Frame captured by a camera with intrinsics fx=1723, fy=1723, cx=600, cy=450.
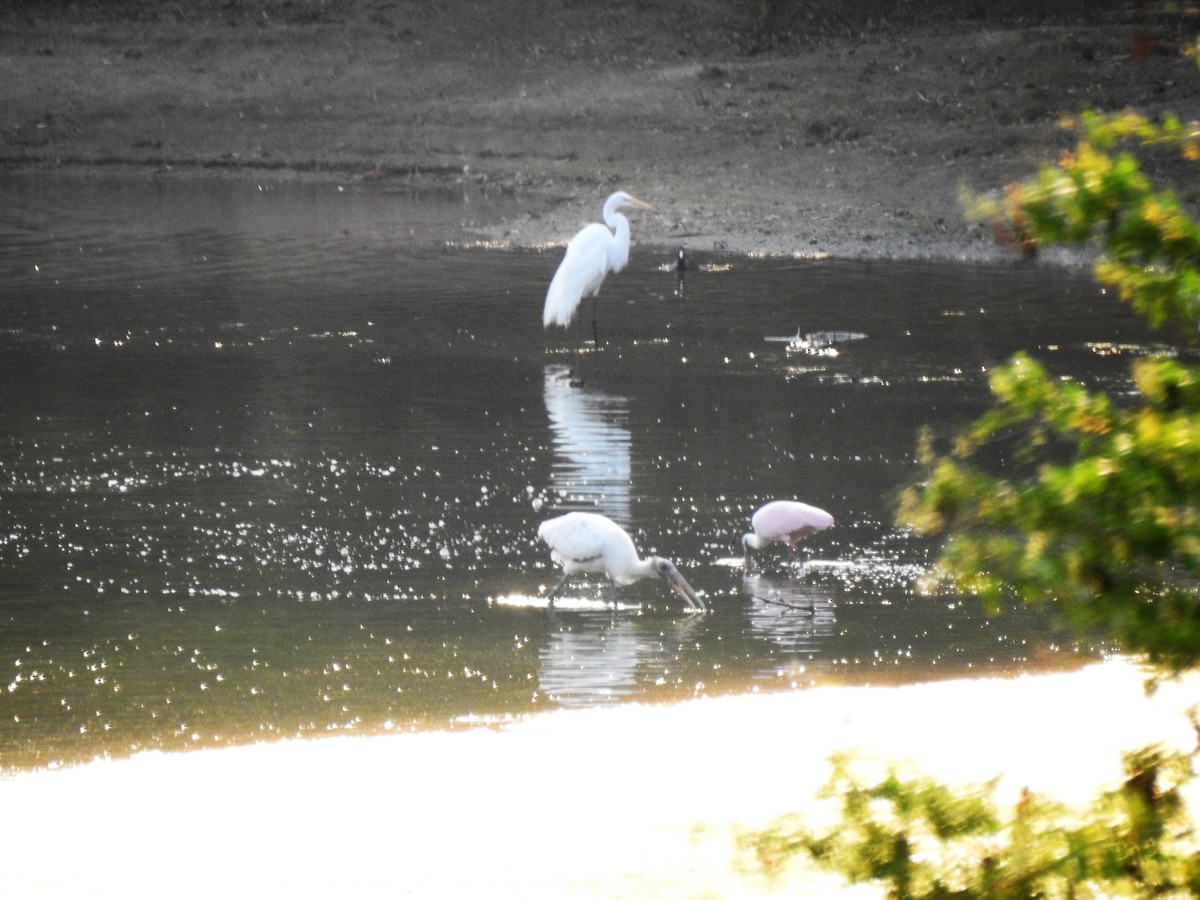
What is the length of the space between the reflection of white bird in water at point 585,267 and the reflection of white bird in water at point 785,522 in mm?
6965

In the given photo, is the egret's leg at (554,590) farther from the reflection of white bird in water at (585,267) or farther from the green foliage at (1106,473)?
the reflection of white bird in water at (585,267)

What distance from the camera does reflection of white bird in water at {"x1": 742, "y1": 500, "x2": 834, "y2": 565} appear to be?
27.7 feet

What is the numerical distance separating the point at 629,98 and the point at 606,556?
23567mm

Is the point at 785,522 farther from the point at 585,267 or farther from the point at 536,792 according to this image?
the point at 585,267

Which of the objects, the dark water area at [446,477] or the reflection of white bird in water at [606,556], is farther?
the reflection of white bird in water at [606,556]

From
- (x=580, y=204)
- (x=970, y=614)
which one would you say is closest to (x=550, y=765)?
(x=970, y=614)

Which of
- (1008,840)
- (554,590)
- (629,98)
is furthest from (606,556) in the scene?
(629,98)

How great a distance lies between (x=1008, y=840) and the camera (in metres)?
2.55

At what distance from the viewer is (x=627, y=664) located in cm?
727

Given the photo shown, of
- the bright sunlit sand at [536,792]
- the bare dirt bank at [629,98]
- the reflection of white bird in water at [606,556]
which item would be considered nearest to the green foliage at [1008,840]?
the bright sunlit sand at [536,792]

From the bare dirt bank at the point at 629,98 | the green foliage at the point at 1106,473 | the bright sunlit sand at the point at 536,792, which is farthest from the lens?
Answer: the bare dirt bank at the point at 629,98

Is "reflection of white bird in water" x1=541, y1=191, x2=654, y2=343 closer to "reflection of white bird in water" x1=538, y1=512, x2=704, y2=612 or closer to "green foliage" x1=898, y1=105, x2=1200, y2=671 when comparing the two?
"reflection of white bird in water" x1=538, y1=512, x2=704, y2=612

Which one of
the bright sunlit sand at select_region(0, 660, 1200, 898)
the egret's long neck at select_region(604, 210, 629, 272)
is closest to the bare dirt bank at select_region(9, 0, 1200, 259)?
the egret's long neck at select_region(604, 210, 629, 272)

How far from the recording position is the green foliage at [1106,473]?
7.47ft
